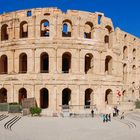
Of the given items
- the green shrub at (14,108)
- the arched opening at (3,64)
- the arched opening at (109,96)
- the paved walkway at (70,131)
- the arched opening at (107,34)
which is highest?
the arched opening at (107,34)

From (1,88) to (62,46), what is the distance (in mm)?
10395

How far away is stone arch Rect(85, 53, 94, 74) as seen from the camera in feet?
143

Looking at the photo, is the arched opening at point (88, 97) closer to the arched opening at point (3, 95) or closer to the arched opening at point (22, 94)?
the arched opening at point (22, 94)

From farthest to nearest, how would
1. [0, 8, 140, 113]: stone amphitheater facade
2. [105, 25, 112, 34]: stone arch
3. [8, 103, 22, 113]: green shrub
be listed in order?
[105, 25, 112, 34]: stone arch → [0, 8, 140, 113]: stone amphitheater facade → [8, 103, 22, 113]: green shrub

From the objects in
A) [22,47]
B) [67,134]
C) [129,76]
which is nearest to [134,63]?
[129,76]

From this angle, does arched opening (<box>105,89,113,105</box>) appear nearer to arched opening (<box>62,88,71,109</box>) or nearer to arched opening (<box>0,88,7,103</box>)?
arched opening (<box>62,88,71,109</box>)

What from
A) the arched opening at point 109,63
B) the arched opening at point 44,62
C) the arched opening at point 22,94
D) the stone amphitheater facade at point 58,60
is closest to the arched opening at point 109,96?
the stone amphitheater facade at point 58,60

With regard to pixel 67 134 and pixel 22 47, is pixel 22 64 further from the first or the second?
pixel 67 134

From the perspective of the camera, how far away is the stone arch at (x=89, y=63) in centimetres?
4372

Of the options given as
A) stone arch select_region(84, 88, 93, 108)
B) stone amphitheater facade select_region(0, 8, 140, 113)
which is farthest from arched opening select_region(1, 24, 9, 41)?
stone arch select_region(84, 88, 93, 108)

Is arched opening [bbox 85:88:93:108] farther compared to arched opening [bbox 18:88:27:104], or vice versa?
arched opening [bbox 85:88:93:108]

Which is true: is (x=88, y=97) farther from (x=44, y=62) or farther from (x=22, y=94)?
(x=22, y=94)

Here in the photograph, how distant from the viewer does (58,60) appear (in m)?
41.7

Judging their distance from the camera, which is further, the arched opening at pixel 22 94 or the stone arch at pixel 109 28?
the stone arch at pixel 109 28
